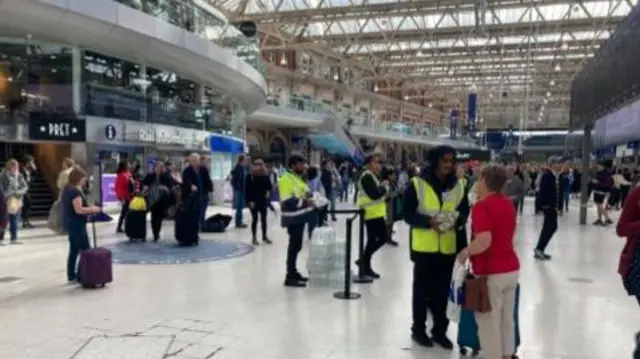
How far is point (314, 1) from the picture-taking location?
3005cm

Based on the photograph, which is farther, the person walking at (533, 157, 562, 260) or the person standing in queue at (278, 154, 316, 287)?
the person walking at (533, 157, 562, 260)

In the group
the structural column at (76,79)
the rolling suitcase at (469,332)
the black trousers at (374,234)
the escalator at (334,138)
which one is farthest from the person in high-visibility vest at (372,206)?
the escalator at (334,138)

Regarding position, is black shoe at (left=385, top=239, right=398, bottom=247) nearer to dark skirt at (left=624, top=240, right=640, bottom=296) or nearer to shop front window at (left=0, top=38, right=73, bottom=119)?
dark skirt at (left=624, top=240, right=640, bottom=296)

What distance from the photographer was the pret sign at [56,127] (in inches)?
507

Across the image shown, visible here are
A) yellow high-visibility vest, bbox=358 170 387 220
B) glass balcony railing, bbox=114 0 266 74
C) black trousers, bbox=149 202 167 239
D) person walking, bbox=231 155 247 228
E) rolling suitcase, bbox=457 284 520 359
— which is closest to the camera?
rolling suitcase, bbox=457 284 520 359

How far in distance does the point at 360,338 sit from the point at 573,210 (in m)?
14.9

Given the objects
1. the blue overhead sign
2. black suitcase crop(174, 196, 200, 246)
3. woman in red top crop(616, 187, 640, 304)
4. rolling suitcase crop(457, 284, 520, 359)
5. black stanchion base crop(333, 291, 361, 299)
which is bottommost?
black stanchion base crop(333, 291, 361, 299)

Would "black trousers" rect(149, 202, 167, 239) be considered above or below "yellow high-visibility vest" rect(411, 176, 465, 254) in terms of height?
below

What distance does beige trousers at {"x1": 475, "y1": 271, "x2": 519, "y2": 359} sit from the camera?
3.39 m

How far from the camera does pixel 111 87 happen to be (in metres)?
14.9

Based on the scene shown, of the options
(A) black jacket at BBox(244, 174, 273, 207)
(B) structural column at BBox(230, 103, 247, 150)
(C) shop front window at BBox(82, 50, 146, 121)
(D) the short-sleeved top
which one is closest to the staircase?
(C) shop front window at BBox(82, 50, 146, 121)

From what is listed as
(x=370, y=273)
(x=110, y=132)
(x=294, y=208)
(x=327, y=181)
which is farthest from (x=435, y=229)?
(x=110, y=132)

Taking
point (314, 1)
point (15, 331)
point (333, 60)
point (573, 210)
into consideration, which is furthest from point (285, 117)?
point (15, 331)

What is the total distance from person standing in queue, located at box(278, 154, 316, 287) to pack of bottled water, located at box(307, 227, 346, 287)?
16cm
